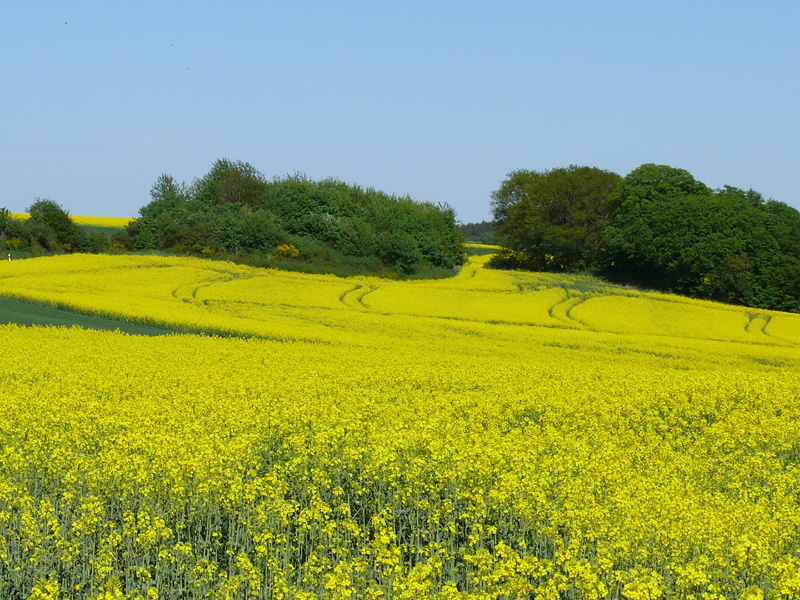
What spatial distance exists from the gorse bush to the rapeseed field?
35.6 m

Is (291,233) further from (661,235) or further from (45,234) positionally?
(661,235)

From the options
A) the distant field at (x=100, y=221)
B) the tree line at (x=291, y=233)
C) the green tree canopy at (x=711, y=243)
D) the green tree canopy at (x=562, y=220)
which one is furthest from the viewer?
the distant field at (x=100, y=221)

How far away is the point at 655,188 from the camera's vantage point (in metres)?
65.2

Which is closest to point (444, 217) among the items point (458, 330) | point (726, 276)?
point (726, 276)

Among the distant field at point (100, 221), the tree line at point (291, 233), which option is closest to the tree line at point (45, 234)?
the tree line at point (291, 233)

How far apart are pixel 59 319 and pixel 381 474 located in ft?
86.1

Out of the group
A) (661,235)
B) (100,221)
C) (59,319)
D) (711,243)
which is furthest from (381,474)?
(100,221)

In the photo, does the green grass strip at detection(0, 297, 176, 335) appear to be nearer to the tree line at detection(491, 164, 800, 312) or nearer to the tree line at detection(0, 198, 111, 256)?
the tree line at detection(0, 198, 111, 256)

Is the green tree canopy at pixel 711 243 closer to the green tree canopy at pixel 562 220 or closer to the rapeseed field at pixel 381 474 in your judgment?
the green tree canopy at pixel 562 220

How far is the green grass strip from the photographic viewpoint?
3122 cm

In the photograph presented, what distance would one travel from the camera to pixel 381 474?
9883 mm

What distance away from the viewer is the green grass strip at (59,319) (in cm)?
3122

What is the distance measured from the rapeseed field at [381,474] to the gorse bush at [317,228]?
35629 mm

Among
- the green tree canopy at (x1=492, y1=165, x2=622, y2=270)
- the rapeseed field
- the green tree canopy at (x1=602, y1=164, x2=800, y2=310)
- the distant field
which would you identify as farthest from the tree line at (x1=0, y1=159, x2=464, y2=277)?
the rapeseed field
